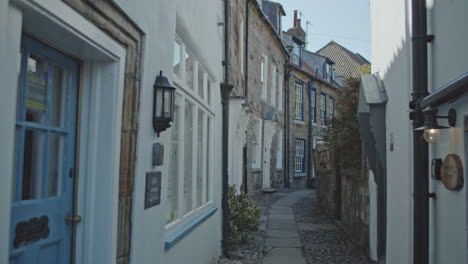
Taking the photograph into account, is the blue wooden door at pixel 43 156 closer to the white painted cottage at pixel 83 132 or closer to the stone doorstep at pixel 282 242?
the white painted cottage at pixel 83 132

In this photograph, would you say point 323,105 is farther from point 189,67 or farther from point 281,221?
point 189,67

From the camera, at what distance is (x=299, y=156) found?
21422mm

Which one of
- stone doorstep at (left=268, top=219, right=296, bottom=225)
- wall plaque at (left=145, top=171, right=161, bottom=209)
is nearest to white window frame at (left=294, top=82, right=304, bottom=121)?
stone doorstep at (left=268, top=219, right=296, bottom=225)

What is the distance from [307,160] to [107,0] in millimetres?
19928

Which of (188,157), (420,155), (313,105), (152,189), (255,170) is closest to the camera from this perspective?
(152,189)

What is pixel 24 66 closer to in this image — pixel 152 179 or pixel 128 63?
pixel 128 63

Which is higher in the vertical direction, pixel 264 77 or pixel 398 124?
pixel 264 77

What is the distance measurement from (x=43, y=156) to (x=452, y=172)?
2882 mm

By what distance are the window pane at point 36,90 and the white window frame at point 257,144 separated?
1250 cm

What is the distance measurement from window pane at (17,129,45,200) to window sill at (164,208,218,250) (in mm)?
1786

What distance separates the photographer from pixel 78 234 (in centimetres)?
278

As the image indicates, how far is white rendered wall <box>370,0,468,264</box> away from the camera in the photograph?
3.36m

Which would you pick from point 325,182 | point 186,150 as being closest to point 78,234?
point 186,150

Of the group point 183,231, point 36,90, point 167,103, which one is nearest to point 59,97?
point 36,90
